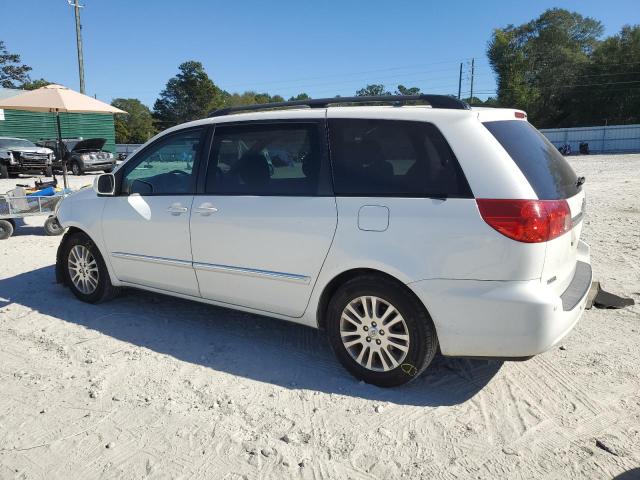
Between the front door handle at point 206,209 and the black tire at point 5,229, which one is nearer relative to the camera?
the front door handle at point 206,209

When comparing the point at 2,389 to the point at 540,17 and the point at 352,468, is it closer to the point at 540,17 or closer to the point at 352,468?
the point at 352,468

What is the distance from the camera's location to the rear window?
3016 millimetres

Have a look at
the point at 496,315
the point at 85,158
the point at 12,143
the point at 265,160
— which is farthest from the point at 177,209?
the point at 12,143

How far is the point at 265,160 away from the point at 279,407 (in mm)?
1804

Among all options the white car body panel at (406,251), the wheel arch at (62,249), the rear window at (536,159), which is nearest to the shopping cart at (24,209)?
the wheel arch at (62,249)

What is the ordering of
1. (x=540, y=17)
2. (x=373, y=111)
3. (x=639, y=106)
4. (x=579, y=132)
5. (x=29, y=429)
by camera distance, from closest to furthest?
(x=29, y=429) < (x=373, y=111) < (x=579, y=132) < (x=639, y=106) < (x=540, y=17)

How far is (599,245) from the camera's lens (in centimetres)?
719

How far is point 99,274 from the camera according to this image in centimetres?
495

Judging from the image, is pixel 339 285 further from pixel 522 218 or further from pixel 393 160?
pixel 522 218

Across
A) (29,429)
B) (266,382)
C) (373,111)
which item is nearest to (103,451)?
(29,429)

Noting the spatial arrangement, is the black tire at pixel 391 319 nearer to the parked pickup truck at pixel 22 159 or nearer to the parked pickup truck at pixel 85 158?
the parked pickup truck at pixel 22 159

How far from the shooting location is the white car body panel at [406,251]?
2.91 meters

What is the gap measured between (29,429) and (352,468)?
6.24ft

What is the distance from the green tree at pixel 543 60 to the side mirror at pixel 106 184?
5969cm
